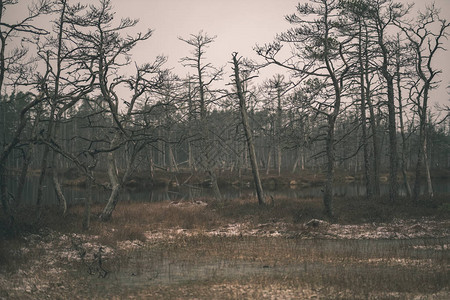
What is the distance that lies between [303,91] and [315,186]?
1254 inches

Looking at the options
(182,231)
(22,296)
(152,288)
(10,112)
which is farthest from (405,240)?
(10,112)

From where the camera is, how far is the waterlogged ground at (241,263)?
9.12m

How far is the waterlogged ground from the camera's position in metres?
9.12

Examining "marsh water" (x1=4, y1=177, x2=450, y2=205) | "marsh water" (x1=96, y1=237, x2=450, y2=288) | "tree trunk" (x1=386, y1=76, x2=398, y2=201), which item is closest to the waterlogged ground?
"marsh water" (x1=96, y1=237, x2=450, y2=288)

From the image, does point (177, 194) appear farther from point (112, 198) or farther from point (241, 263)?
point (241, 263)

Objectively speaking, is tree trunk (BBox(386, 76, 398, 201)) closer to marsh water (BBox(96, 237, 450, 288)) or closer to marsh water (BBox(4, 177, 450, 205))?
marsh water (BBox(96, 237, 450, 288))

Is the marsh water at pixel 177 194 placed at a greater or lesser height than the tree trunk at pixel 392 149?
lesser

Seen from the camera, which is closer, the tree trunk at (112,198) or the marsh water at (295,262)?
the marsh water at (295,262)

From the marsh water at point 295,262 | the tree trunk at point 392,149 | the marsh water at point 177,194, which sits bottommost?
the marsh water at point 295,262

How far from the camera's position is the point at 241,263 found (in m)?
12.4

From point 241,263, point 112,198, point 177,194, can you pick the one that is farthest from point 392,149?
point 177,194

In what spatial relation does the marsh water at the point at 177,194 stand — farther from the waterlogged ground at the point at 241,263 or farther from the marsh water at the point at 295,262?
the marsh water at the point at 295,262

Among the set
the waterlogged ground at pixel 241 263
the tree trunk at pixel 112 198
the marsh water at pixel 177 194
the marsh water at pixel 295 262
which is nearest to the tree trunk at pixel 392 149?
the waterlogged ground at pixel 241 263

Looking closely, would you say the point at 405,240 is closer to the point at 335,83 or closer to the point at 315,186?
the point at 335,83
